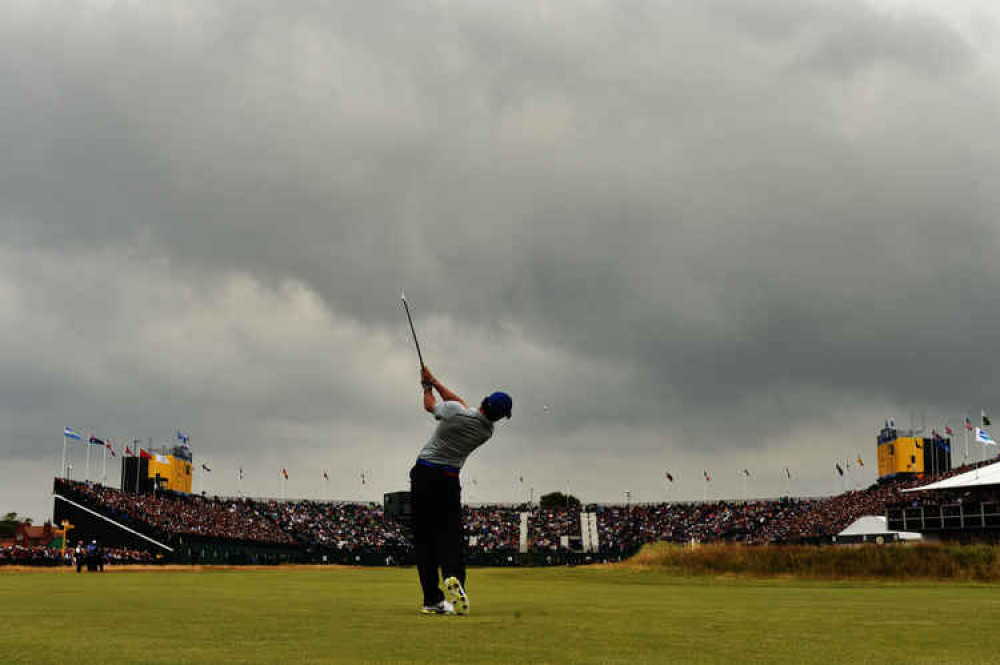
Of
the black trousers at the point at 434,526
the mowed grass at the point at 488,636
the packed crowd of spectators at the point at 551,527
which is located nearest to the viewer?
the mowed grass at the point at 488,636

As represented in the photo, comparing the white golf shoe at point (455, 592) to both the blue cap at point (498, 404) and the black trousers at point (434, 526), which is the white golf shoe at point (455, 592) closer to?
the black trousers at point (434, 526)

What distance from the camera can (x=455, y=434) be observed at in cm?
987

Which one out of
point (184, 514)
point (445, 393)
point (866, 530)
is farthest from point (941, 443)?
point (445, 393)

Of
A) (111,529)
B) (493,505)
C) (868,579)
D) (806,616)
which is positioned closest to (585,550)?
(493,505)

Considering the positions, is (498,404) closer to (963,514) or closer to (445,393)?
(445,393)

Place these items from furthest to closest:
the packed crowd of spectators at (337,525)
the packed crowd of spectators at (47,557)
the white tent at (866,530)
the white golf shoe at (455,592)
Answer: the packed crowd of spectators at (337,525) < the white tent at (866,530) < the packed crowd of spectators at (47,557) < the white golf shoe at (455,592)

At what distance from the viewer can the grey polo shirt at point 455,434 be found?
984 cm

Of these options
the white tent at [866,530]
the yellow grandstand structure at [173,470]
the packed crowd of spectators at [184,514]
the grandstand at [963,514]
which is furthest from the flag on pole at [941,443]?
the yellow grandstand structure at [173,470]

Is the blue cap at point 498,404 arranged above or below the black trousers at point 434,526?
above

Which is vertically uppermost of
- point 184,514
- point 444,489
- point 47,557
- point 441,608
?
point 444,489

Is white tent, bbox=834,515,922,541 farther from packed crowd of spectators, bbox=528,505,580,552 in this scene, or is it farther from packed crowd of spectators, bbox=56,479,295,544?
packed crowd of spectators, bbox=56,479,295,544

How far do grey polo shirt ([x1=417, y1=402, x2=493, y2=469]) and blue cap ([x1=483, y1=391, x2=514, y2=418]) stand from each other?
112mm

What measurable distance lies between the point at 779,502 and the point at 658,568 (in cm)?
6350

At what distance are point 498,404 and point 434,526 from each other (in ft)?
4.35
